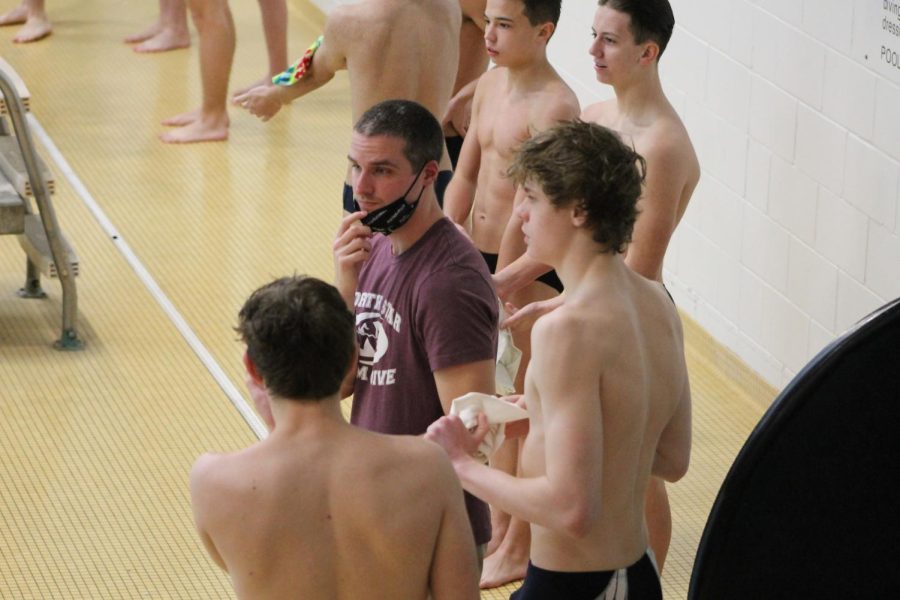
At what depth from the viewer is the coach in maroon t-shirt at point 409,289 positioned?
256 centimetres

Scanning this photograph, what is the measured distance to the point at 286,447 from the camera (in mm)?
1851

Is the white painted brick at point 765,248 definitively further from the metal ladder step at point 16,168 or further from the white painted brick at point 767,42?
the metal ladder step at point 16,168

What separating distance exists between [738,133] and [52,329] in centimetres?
294

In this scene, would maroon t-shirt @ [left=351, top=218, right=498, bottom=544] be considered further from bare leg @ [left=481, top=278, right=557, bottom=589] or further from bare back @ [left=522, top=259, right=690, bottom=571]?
bare leg @ [left=481, top=278, right=557, bottom=589]

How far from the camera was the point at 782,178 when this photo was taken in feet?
15.5

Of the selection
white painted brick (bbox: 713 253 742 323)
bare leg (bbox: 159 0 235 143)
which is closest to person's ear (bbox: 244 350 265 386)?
white painted brick (bbox: 713 253 742 323)

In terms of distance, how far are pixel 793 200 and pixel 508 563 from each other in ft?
5.92

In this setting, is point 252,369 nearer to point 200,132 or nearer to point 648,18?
point 648,18

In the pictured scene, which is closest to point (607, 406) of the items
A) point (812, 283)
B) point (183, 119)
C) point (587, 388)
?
point (587, 388)

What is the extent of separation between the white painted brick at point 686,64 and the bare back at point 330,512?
3.72 meters

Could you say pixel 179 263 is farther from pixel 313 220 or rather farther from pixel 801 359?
pixel 801 359

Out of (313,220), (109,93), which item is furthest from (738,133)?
(109,93)

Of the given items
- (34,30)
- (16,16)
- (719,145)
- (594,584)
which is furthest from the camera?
(16,16)

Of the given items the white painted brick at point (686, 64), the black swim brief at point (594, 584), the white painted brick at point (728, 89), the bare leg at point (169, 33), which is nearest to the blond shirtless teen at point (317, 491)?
the black swim brief at point (594, 584)
